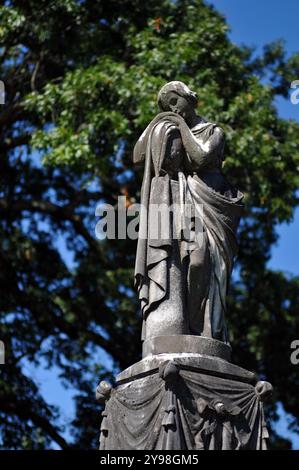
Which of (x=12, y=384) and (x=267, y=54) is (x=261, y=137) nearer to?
(x=267, y=54)

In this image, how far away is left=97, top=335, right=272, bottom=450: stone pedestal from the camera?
652 centimetres

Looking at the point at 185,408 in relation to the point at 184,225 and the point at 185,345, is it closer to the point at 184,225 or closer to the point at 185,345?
the point at 185,345

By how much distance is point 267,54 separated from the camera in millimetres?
18141

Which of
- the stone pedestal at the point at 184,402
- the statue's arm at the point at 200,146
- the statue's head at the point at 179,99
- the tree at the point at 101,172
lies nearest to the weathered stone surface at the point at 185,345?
the stone pedestal at the point at 184,402

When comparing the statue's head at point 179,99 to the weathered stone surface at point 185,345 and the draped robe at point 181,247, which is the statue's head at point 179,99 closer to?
the draped robe at point 181,247

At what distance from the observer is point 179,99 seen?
8.08 m

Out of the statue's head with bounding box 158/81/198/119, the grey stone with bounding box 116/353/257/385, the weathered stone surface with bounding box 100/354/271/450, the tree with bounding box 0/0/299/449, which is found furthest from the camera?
the tree with bounding box 0/0/299/449

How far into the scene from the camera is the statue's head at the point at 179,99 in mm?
8055

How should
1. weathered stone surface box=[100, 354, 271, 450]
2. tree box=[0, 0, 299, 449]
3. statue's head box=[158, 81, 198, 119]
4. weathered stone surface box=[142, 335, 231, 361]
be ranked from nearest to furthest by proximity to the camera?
weathered stone surface box=[100, 354, 271, 450]
weathered stone surface box=[142, 335, 231, 361]
statue's head box=[158, 81, 198, 119]
tree box=[0, 0, 299, 449]

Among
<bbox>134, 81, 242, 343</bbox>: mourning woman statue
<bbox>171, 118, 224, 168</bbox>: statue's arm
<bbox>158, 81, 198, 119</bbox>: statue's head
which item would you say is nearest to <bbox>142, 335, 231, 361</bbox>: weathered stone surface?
<bbox>134, 81, 242, 343</bbox>: mourning woman statue

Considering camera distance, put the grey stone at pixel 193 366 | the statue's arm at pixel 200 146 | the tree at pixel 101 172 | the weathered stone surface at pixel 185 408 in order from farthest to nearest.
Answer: the tree at pixel 101 172 → the statue's arm at pixel 200 146 → the grey stone at pixel 193 366 → the weathered stone surface at pixel 185 408

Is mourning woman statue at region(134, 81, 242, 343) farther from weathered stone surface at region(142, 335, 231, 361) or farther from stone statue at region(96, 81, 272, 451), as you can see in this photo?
weathered stone surface at region(142, 335, 231, 361)
